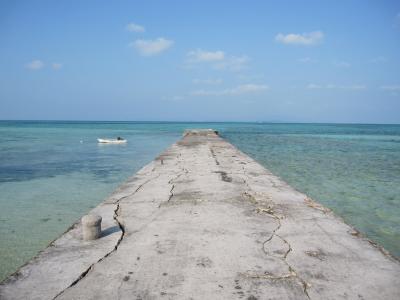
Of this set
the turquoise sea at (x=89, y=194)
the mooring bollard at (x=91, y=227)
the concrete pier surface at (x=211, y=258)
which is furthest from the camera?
the turquoise sea at (x=89, y=194)

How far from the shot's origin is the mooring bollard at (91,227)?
2957 millimetres

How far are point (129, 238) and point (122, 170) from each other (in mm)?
7126

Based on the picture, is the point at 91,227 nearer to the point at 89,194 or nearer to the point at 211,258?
the point at 211,258

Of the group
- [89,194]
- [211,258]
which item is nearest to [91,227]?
[211,258]

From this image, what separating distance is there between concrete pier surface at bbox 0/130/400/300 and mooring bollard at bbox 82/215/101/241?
0.06 meters

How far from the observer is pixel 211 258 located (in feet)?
8.68

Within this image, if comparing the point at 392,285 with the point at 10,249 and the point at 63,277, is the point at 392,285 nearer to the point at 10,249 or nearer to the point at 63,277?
the point at 63,277

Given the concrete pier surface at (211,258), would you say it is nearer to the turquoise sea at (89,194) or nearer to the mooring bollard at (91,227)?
the mooring bollard at (91,227)

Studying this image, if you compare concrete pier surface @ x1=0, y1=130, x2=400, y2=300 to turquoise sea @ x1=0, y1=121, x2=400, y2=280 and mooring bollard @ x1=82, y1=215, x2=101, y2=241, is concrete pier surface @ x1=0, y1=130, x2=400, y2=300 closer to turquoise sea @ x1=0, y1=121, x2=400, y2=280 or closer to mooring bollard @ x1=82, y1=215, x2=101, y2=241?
mooring bollard @ x1=82, y1=215, x2=101, y2=241

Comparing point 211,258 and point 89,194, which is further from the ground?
point 211,258

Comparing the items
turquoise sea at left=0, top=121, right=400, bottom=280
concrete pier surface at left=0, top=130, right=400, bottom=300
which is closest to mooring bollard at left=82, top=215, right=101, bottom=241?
concrete pier surface at left=0, top=130, right=400, bottom=300

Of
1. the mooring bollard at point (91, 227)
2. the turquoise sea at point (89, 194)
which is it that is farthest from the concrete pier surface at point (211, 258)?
the turquoise sea at point (89, 194)

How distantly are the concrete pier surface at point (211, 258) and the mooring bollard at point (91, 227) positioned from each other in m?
0.06

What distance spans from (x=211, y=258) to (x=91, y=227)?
114 cm
